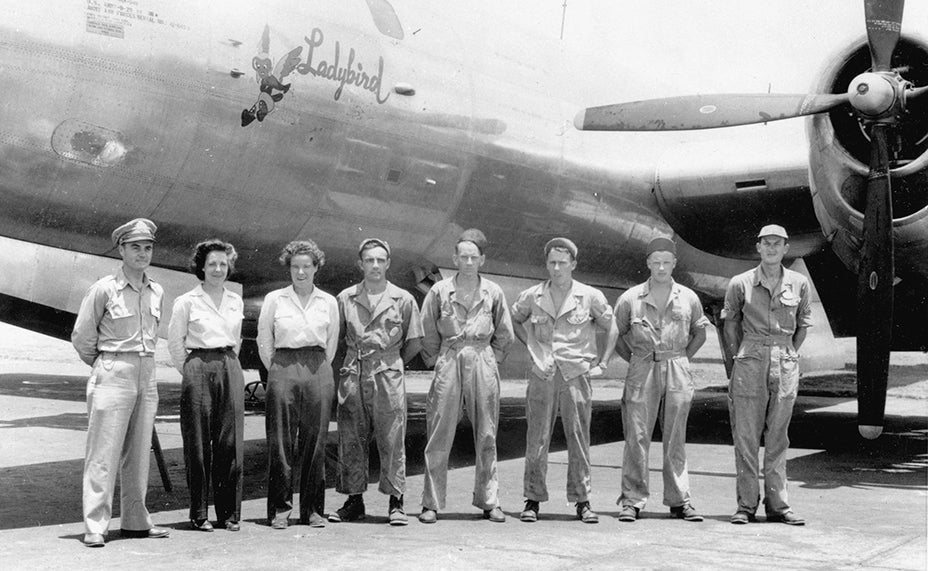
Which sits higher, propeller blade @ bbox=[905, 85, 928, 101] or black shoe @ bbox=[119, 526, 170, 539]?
propeller blade @ bbox=[905, 85, 928, 101]

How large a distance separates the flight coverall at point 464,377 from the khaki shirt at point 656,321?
0.78m

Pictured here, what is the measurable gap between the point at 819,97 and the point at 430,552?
5.26m

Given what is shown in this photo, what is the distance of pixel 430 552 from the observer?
5191 millimetres

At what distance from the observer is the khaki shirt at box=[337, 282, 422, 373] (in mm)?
6320

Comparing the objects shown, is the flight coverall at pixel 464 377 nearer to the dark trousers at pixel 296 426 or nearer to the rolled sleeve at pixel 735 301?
the dark trousers at pixel 296 426

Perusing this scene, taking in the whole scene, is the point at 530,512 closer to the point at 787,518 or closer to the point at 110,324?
the point at 787,518

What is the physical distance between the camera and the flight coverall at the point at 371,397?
6.18 m

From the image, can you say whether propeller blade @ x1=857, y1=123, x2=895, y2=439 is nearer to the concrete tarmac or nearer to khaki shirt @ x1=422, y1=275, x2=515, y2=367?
the concrete tarmac

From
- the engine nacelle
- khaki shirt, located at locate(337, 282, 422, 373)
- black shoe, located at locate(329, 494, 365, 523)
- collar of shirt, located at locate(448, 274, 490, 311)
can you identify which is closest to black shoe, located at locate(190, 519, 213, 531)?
black shoe, located at locate(329, 494, 365, 523)

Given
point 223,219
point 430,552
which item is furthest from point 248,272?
point 430,552

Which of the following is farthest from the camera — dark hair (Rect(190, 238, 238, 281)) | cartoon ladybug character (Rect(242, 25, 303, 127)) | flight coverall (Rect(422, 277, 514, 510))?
cartoon ladybug character (Rect(242, 25, 303, 127))

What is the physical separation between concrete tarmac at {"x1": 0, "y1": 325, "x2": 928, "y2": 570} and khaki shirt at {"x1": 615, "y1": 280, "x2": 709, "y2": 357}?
1.07 m

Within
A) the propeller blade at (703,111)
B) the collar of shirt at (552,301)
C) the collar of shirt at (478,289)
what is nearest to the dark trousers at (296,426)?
the collar of shirt at (478,289)

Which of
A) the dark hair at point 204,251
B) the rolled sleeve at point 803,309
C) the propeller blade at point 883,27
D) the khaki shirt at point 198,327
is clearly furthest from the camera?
the propeller blade at point 883,27
